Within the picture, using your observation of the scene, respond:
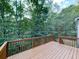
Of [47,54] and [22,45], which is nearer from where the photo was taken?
[47,54]

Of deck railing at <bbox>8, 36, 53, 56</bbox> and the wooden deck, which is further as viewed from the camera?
deck railing at <bbox>8, 36, 53, 56</bbox>

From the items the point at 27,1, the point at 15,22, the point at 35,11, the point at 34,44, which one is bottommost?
the point at 34,44

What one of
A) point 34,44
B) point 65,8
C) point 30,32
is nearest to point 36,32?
point 30,32

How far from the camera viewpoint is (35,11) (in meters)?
16.7

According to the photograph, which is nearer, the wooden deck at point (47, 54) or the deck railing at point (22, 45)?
the wooden deck at point (47, 54)

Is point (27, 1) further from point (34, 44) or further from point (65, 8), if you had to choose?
point (34, 44)

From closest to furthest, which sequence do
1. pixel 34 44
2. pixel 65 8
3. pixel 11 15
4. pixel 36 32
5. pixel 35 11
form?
1. pixel 34 44
2. pixel 11 15
3. pixel 36 32
4. pixel 35 11
5. pixel 65 8

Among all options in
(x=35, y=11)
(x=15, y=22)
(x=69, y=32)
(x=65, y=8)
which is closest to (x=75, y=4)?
(x=65, y=8)

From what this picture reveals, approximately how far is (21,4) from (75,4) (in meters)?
9.27

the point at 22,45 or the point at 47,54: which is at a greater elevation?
the point at 22,45

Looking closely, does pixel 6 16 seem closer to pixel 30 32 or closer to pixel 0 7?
pixel 0 7

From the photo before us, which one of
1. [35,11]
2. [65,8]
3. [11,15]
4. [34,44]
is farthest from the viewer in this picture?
[65,8]

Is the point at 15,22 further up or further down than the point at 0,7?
further down

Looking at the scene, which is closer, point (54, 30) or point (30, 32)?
point (30, 32)
